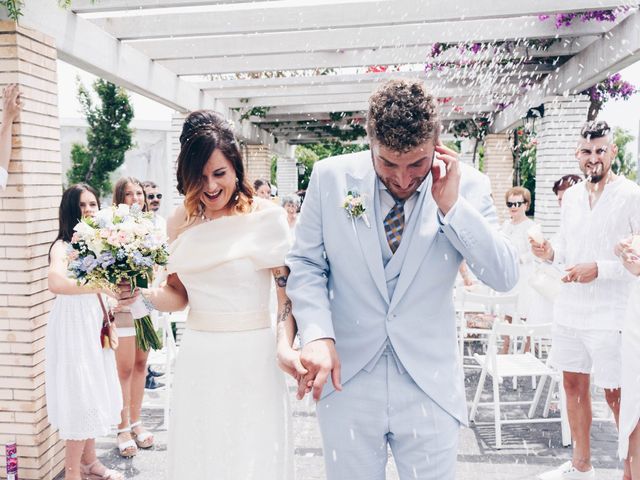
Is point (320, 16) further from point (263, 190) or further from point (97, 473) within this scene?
point (97, 473)

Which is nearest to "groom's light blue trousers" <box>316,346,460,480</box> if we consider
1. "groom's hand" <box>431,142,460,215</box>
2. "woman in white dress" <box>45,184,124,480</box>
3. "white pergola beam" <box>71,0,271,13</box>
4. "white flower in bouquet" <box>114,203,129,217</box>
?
"groom's hand" <box>431,142,460,215</box>

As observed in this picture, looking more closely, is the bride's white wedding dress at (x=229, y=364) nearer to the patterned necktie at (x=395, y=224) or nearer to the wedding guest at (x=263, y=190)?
the patterned necktie at (x=395, y=224)

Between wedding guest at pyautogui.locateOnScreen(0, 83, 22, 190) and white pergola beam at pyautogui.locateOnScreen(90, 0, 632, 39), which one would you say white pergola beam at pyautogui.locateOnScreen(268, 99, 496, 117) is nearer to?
white pergola beam at pyautogui.locateOnScreen(90, 0, 632, 39)

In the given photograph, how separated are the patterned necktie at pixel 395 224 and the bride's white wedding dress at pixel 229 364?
86 centimetres

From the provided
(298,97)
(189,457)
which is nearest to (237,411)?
(189,457)

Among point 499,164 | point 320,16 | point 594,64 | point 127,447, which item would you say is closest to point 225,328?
point 127,447

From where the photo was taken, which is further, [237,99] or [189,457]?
[237,99]

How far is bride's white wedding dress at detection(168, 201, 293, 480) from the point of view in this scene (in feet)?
9.14

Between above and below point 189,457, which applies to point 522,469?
below

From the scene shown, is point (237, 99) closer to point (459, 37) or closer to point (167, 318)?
point (459, 37)

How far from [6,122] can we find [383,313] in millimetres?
3288

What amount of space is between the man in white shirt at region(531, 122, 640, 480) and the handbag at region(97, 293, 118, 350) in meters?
3.24

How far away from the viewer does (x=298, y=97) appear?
1112 cm

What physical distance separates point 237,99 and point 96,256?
28.7ft
